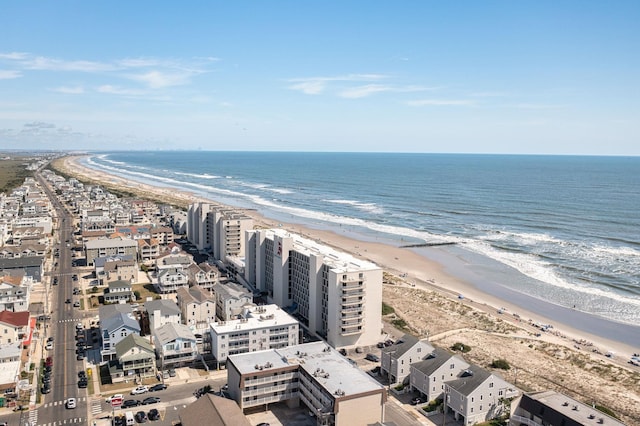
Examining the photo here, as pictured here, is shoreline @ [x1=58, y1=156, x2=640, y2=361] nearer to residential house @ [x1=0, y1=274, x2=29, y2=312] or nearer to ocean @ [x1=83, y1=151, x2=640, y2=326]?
ocean @ [x1=83, y1=151, x2=640, y2=326]

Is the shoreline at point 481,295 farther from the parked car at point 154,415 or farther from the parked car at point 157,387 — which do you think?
the parked car at point 154,415

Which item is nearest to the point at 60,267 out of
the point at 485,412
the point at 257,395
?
the point at 257,395

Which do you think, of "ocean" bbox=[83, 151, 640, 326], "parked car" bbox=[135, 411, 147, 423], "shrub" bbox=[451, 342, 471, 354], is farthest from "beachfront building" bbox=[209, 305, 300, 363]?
"ocean" bbox=[83, 151, 640, 326]

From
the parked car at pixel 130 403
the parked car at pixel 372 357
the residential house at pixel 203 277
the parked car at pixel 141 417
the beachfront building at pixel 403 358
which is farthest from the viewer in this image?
the residential house at pixel 203 277

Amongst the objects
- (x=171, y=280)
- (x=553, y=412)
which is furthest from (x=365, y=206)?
(x=553, y=412)

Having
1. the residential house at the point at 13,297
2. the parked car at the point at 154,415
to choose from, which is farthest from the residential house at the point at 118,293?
the parked car at the point at 154,415

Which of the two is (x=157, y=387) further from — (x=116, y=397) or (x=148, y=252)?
(x=148, y=252)
